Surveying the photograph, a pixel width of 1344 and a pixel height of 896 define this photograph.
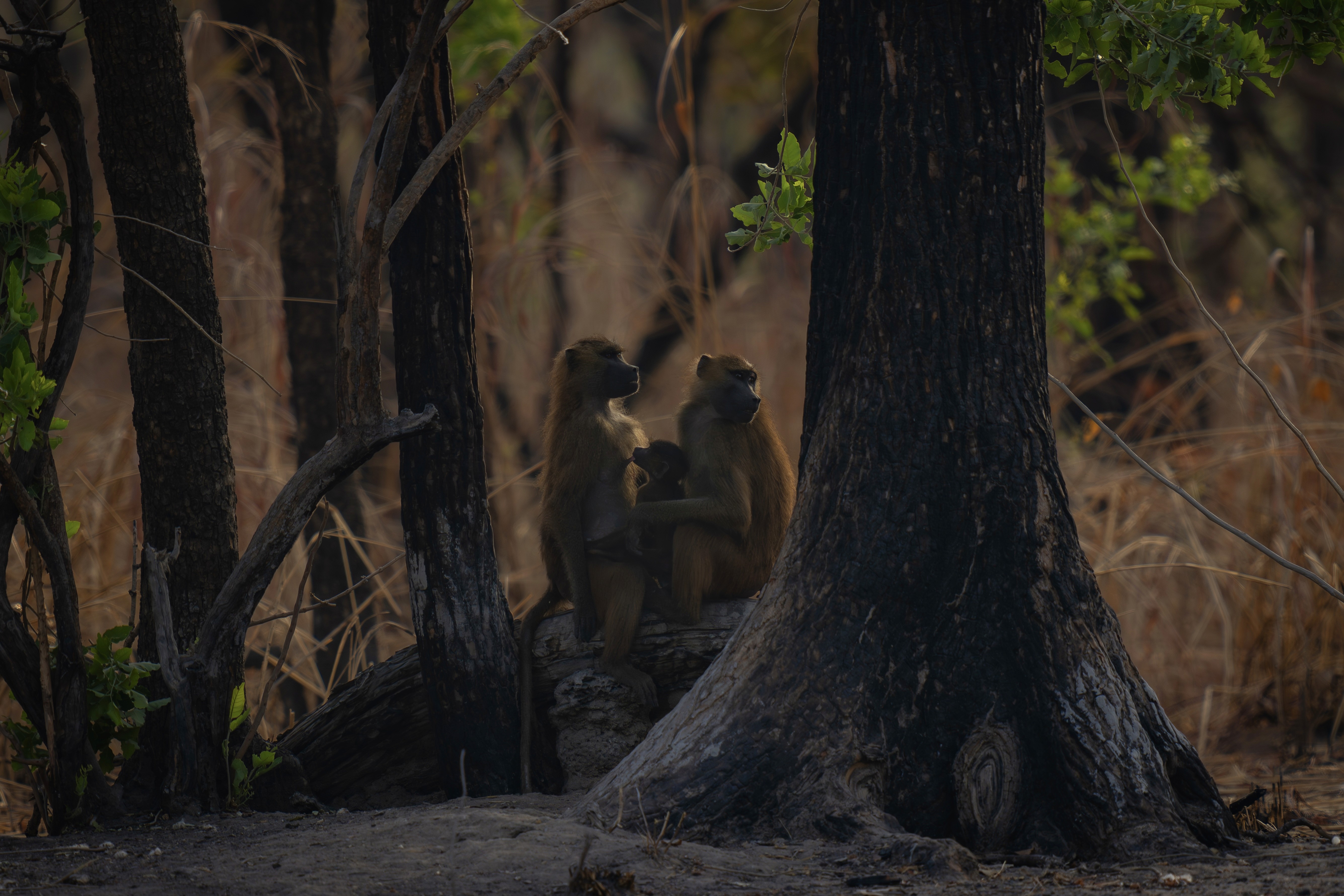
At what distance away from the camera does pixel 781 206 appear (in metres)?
3.67

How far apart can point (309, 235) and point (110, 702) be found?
2722 mm

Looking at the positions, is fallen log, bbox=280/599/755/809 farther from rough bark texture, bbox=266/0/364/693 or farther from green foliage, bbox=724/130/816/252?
rough bark texture, bbox=266/0/364/693

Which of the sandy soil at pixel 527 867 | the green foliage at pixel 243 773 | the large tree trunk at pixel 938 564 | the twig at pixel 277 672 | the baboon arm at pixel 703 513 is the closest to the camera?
the sandy soil at pixel 527 867

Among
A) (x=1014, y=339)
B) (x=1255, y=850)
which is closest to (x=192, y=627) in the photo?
(x=1014, y=339)

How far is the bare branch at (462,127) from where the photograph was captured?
3104 mm

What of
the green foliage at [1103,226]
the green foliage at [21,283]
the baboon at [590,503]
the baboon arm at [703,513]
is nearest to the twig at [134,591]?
the green foliage at [21,283]

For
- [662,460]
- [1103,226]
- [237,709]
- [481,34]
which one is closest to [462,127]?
[662,460]

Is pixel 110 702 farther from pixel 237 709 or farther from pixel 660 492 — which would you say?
pixel 660 492

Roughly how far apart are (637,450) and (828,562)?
1.24 m

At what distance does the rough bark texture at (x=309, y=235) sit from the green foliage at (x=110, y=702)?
198 centimetres

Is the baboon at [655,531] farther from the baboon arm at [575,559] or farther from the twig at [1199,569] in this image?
the twig at [1199,569]

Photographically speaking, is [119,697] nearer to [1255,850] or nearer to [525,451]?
[1255,850]

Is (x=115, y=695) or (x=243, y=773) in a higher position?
(x=115, y=695)

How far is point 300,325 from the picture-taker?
5281mm
